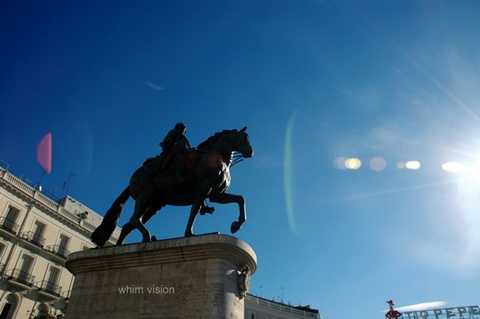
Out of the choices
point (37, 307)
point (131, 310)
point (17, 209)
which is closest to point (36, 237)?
point (17, 209)

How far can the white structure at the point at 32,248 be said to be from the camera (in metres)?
32.2

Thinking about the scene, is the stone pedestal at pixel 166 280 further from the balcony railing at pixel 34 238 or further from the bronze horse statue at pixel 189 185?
the balcony railing at pixel 34 238

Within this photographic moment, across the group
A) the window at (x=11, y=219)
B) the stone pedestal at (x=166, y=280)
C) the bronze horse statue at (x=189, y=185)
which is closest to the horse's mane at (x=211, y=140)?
the bronze horse statue at (x=189, y=185)

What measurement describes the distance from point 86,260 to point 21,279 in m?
31.6

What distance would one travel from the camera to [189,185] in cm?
845

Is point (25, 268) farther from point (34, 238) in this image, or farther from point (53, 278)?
point (53, 278)

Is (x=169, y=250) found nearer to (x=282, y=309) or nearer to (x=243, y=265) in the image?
(x=243, y=265)

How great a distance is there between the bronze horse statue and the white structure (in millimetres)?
29654

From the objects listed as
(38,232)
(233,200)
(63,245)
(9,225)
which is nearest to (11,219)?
(9,225)

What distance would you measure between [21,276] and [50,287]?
324 cm

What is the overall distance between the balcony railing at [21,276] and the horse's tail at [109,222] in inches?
1157

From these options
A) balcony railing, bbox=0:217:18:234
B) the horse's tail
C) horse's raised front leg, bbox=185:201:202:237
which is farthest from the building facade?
horse's raised front leg, bbox=185:201:202:237

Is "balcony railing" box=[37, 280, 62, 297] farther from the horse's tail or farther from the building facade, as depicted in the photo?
the horse's tail

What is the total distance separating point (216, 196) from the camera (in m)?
Result: 8.30
